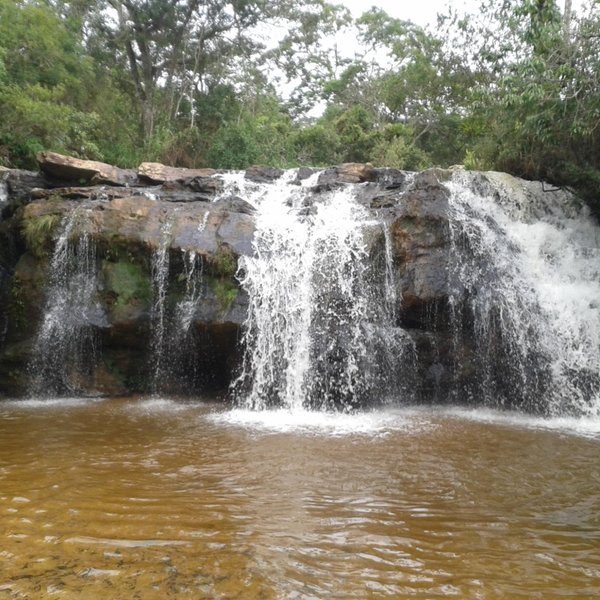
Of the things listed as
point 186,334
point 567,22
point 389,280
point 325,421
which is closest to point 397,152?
point 567,22

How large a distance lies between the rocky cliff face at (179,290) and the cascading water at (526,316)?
0.30ft

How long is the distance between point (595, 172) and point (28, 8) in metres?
15.1

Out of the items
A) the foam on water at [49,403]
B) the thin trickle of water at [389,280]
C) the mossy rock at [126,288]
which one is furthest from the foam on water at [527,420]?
the foam on water at [49,403]

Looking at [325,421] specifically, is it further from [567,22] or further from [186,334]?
[567,22]

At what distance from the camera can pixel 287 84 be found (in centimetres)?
3244

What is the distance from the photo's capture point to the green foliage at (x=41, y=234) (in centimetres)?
944

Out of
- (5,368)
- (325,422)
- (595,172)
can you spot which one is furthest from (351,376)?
(595,172)

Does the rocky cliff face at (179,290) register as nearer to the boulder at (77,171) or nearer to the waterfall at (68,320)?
the waterfall at (68,320)

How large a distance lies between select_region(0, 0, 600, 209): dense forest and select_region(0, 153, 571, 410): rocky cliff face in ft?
10.2

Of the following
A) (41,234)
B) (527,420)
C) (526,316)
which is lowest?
(527,420)

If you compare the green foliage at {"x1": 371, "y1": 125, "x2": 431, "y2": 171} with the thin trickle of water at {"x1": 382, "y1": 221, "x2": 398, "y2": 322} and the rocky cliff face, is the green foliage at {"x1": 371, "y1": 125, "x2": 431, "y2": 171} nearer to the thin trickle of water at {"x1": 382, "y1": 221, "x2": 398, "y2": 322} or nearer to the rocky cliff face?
the rocky cliff face

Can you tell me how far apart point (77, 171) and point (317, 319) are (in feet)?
21.7

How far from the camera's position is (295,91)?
34.6 meters

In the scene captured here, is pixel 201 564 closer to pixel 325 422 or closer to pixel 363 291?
pixel 325 422
